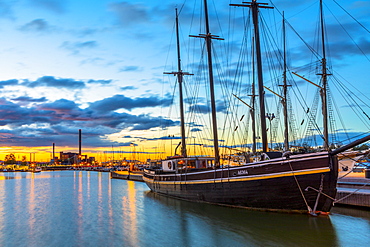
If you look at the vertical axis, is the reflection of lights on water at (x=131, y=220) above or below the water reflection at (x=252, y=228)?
below

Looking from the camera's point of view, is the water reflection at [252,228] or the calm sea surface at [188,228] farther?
the calm sea surface at [188,228]

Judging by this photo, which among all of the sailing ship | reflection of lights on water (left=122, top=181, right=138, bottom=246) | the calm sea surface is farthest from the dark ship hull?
reflection of lights on water (left=122, top=181, right=138, bottom=246)

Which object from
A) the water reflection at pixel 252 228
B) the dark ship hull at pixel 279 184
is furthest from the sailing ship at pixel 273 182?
the water reflection at pixel 252 228

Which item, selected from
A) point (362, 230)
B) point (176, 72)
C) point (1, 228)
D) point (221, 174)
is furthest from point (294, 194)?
point (176, 72)

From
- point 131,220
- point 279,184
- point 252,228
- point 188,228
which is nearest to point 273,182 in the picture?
point 279,184

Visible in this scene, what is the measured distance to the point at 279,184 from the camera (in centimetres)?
2194

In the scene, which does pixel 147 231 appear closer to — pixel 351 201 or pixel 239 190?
pixel 239 190

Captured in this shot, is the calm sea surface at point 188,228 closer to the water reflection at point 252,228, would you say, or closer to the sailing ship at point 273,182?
the water reflection at point 252,228

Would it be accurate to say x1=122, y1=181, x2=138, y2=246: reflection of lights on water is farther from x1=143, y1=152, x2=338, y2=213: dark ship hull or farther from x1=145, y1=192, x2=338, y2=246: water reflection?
x1=143, y1=152, x2=338, y2=213: dark ship hull

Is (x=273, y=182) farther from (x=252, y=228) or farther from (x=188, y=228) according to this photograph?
(x=188, y=228)

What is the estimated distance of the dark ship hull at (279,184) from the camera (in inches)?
799

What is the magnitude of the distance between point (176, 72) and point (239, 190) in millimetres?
26660

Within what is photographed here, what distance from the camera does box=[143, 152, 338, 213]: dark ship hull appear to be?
66.6 feet

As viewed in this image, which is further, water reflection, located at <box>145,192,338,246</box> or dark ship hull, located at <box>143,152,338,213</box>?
dark ship hull, located at <box>143,152,338,213</box>
